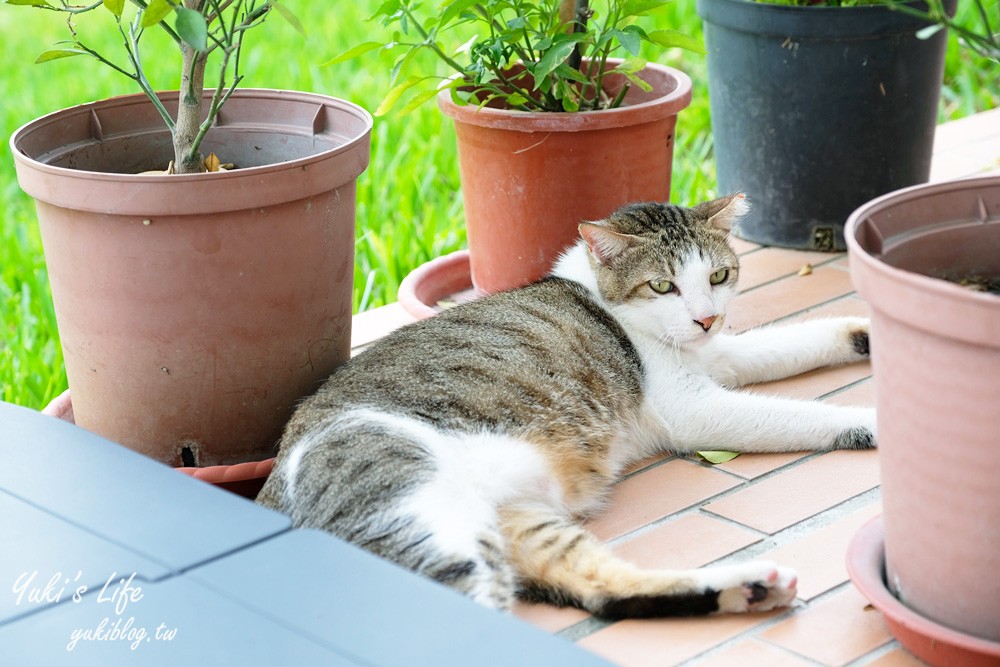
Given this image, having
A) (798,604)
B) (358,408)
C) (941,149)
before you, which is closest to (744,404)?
(798,604)

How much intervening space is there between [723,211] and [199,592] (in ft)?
4.83

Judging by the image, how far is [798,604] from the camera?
1.89 metres

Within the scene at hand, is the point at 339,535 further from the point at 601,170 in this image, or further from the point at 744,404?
the point at 601,170

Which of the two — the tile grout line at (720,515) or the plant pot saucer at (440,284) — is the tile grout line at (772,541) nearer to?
the tile grout line at (720,515)

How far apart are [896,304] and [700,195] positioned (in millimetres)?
→ 2398

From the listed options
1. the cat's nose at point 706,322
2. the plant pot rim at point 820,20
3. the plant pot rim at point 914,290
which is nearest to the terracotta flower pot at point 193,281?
the cat's nose at point 706,322

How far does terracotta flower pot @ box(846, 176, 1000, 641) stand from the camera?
1.47m

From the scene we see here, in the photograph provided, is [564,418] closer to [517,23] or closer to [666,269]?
[666,269]

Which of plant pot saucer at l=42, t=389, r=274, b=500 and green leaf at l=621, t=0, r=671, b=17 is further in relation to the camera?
green leaf at l=621, t=0, r=671, b=17

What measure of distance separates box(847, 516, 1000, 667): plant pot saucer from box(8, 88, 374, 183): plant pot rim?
1.23 meters

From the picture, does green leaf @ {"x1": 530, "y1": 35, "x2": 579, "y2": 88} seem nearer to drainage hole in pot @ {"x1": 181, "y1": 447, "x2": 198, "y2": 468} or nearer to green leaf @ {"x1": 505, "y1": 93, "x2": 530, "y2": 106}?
green leaf @ {"x1": 505, "y1": 93, "x2": 530, "y2": 106}

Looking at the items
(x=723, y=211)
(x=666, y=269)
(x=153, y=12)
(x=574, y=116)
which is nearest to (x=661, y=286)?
(x=666, y=269)

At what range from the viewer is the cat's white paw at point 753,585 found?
6.05 ft

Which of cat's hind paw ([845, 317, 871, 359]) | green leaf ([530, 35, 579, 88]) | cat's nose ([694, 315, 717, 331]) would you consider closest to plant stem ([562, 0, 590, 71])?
→ green leaf ([530, 35, 579, 88])
